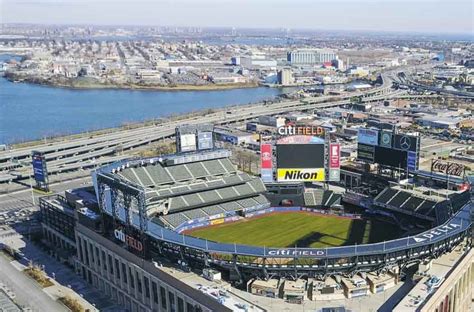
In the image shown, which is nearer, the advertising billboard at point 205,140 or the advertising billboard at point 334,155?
the advertising billboard at point 334,155

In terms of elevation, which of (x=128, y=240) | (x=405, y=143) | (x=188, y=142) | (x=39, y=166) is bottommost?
(x=39, y=166)

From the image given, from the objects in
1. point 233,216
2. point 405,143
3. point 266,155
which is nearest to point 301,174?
point 266,155

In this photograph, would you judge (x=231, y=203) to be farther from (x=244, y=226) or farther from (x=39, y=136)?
(x=39, y=136)

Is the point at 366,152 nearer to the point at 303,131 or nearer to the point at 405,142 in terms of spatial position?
the point at 405,142

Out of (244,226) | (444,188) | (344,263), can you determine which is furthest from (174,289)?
(444,188)

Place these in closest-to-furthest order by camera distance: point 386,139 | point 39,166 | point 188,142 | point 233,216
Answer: point 233,216 → point 386,139 → point 188,142 → point 39,166

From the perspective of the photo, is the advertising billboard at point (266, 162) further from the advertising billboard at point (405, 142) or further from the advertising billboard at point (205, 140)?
the advertising billboard at point (405, 142)

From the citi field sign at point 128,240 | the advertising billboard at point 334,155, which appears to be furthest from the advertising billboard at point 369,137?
the citi field sign at point 128,240
